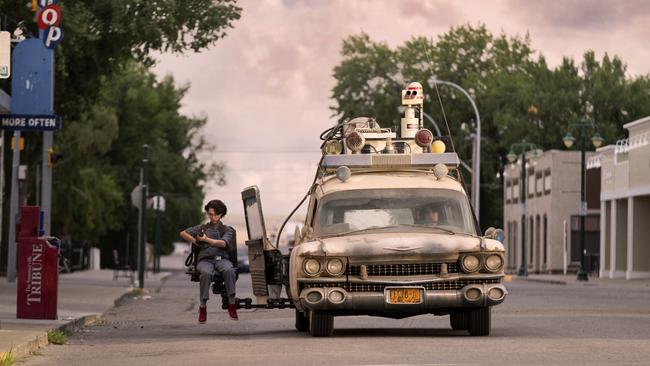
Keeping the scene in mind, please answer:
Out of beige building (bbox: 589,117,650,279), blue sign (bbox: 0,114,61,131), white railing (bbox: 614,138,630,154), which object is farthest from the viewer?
white railing (bbox: 614,138,630,154)

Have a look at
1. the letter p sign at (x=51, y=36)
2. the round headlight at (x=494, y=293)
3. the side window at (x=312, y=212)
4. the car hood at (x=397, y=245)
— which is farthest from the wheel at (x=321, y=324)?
the letter p sign at (x=51, y=36)

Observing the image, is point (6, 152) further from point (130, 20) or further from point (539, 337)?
point (539, 337)

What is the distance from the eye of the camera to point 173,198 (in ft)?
338

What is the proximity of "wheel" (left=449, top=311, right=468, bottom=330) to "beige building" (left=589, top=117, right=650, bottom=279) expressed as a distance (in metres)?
51.8

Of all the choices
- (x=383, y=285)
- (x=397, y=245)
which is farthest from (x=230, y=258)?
(x=397, y=245)

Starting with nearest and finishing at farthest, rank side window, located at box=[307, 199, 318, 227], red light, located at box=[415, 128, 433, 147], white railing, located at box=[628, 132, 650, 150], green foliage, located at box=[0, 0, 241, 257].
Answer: side window, located at box=[307, 199, 318, 227], red light, located at box=[415, 128, 433, 147], green foliage, located at box=[0, 0, 241, 257], white railing, located at box=[628, 132, 650, 150]

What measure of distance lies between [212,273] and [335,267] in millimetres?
3367

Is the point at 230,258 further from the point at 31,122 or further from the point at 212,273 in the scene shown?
the point at 31,122

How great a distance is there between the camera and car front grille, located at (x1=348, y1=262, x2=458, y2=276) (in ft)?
67.1

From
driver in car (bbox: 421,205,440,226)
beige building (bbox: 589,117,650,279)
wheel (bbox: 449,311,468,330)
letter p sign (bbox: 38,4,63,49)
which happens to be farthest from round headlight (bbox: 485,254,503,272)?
beige building (bbox: 589,117,650,279)

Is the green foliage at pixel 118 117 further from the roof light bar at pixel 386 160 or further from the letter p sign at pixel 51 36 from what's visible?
the roof light bar at pixel 386 160

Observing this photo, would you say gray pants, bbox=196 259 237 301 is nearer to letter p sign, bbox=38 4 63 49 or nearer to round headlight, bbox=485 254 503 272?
round headlight, bbox=485 254 503 272

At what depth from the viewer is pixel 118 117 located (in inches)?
3669

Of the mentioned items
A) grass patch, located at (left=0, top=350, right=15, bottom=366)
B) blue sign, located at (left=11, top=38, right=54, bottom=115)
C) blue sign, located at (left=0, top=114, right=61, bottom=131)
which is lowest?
grass patch, located at (left=0, top=350, right=15, bottom=366)
